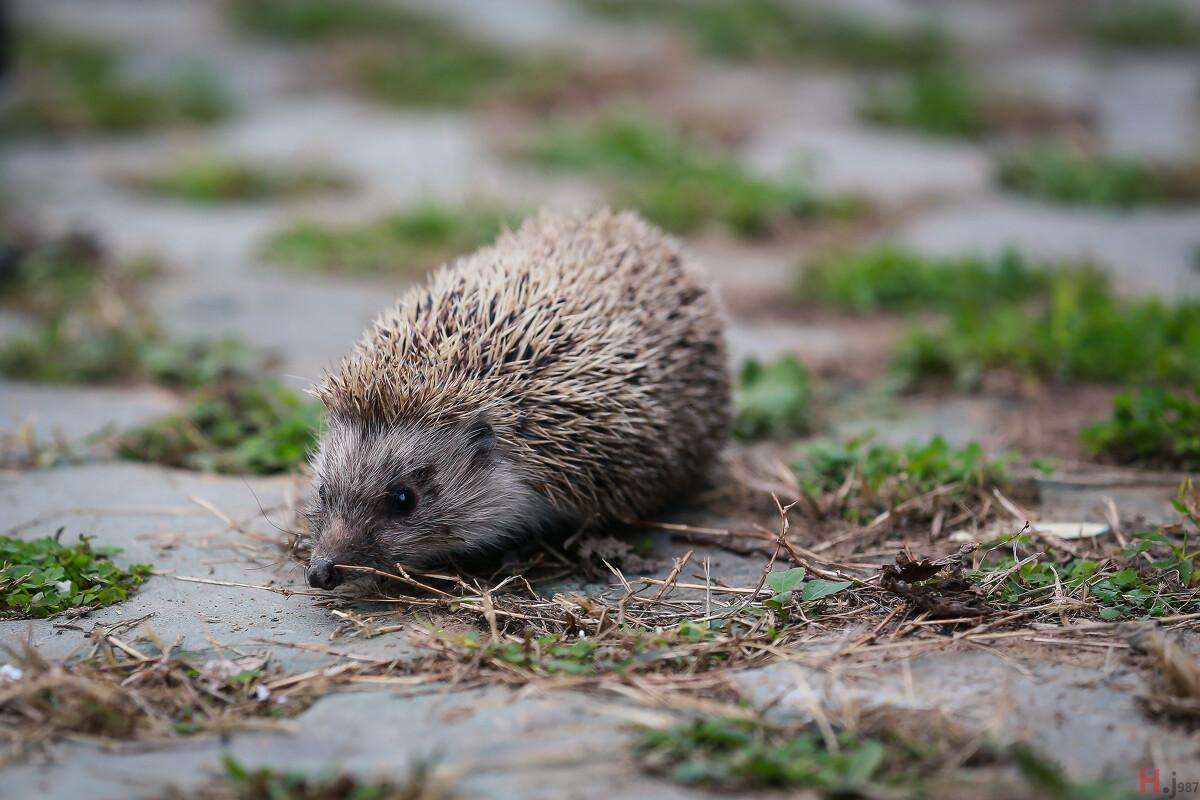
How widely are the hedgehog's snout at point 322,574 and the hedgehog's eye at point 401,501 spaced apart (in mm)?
350

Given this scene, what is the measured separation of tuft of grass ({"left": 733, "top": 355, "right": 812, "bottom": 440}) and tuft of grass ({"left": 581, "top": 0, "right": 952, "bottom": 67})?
8.17m

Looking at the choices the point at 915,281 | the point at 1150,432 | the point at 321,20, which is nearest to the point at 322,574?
the point at 1150,432

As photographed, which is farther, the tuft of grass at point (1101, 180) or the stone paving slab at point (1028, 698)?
the tuft of grass at point (1101, 180)

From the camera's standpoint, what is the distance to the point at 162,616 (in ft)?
12.4

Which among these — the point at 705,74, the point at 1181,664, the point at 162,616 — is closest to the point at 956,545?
the point at 1181,664

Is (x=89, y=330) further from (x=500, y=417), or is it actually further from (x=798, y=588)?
(x=798, y=588)

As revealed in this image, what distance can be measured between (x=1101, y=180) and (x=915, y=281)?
257 cm

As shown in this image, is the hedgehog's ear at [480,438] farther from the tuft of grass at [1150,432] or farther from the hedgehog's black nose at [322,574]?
the tuft of grass at [1150,432]

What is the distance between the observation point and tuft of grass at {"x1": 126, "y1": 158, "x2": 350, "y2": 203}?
928 cm

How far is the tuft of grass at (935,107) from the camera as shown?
1060cm

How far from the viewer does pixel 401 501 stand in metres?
4.20

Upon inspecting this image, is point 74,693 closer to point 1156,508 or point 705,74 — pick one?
point 1156,508

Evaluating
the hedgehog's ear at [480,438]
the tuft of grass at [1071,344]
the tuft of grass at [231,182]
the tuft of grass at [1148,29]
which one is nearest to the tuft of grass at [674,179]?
the tuft of grass at [231,182]

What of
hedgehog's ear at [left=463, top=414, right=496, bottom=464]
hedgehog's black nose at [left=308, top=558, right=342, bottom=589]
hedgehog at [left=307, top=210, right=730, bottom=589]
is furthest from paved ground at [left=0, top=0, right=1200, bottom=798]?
hedgehog's ear at [left=463, top=414, right=496, bottom=464]
